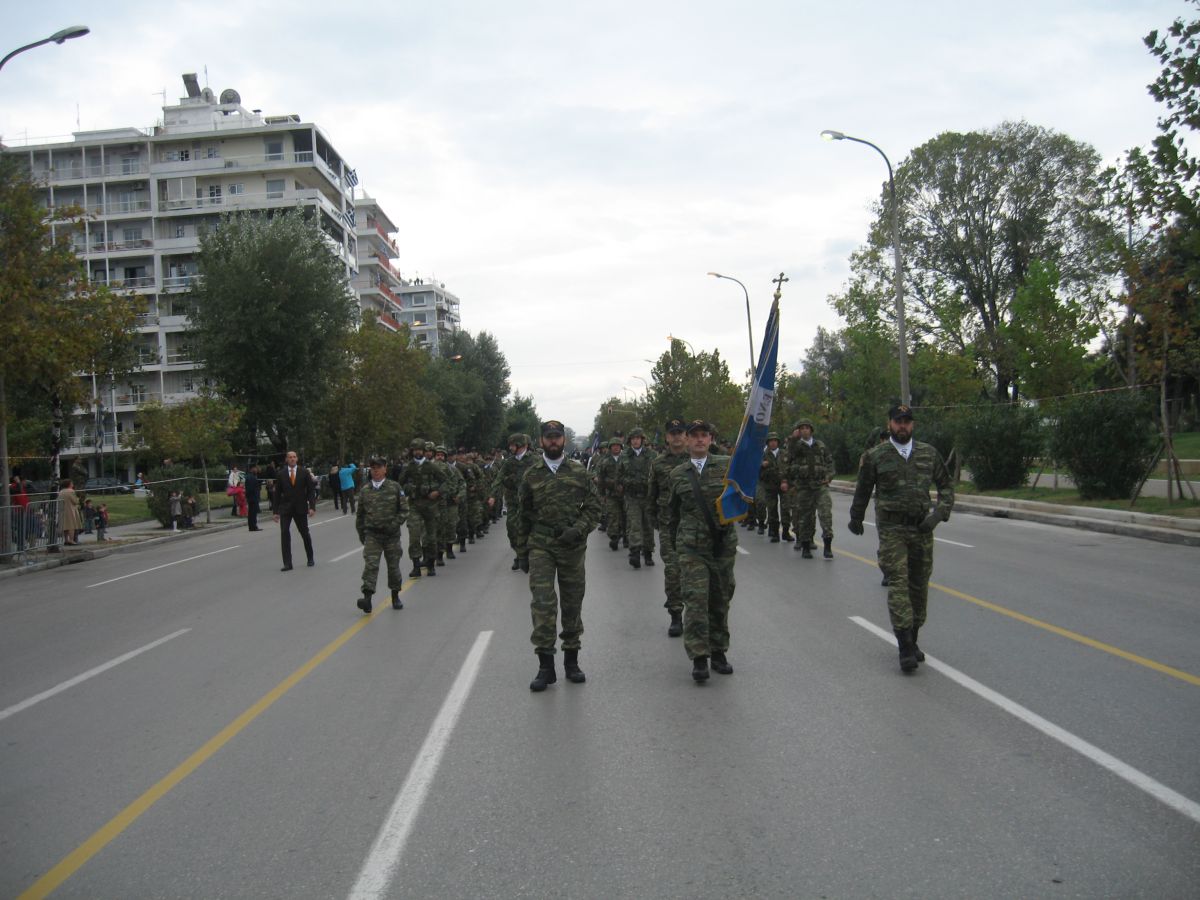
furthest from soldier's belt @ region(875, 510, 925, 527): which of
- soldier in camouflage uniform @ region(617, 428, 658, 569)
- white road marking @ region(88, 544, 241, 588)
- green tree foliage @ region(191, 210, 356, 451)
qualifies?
green tree foliage @ region(191, 210, 356, 451)

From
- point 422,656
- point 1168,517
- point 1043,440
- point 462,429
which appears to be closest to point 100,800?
point 422,656

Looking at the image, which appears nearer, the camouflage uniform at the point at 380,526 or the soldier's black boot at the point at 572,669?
the soldier's black boot at the point at 572,669

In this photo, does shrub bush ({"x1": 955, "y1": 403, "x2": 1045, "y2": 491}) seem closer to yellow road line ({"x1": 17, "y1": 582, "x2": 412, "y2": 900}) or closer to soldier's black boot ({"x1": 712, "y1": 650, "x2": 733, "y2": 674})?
soldier's black boot ({"x1": 712, "y1": 650, "x2": 733, "y2": 674})

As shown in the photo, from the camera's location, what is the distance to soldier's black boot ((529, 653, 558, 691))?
6.75m

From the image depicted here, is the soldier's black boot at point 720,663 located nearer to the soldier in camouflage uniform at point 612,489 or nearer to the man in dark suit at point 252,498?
the soldier in camouflage uniform at point 612,489

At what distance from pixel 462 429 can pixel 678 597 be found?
234ft

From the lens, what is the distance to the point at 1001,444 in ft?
85.8

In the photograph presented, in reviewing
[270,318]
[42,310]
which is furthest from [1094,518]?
[270,318]

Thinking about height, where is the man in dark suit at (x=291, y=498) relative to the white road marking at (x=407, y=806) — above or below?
above

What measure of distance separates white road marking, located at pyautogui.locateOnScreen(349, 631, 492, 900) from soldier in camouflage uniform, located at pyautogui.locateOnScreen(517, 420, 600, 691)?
0.74 m

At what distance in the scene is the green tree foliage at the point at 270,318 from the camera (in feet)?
121

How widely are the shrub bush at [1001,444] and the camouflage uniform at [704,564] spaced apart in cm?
2089

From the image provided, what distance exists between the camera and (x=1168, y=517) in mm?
16688

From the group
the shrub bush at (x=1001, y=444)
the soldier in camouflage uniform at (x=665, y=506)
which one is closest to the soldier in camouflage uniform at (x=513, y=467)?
the soldier in camouflage uniform at (x=665, y=506)
